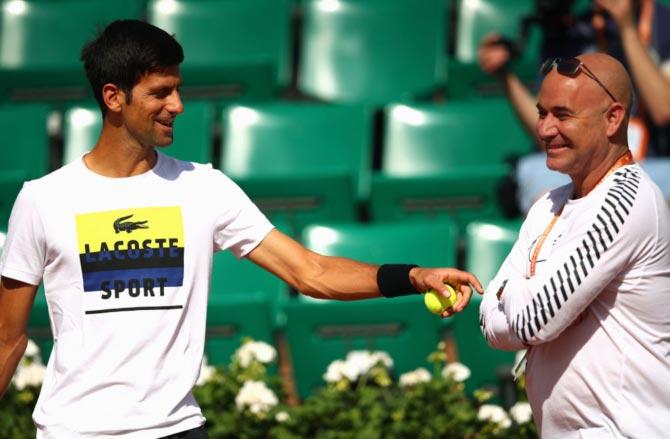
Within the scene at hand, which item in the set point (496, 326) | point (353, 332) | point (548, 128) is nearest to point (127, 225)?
point (496, 326)

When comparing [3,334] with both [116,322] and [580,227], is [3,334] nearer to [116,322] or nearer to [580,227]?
[116,322]

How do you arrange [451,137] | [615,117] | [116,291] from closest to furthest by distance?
[116,291], [615,117], [451,137]

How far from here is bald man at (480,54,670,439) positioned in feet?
11.9

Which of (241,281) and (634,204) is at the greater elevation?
(634,204)

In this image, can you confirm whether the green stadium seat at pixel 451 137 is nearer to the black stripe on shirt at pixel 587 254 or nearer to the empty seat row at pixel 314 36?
the empty seat row at pixel 314 36

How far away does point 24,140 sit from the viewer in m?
7.65

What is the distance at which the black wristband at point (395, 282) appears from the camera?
12.7 feet

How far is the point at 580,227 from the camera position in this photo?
371cm

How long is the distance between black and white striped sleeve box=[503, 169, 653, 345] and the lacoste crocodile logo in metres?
→ 1.07

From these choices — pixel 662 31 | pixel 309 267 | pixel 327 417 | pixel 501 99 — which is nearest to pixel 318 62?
pixel 501 99

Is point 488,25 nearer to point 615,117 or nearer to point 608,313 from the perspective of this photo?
point 615,117

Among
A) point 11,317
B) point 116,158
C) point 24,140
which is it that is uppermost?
point 116,158

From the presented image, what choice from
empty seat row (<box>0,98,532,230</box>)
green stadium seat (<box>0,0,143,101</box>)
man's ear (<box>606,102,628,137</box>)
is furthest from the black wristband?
green stadium seat (<box>0,0,143,101</box>)

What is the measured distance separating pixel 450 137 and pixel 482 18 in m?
1.22
